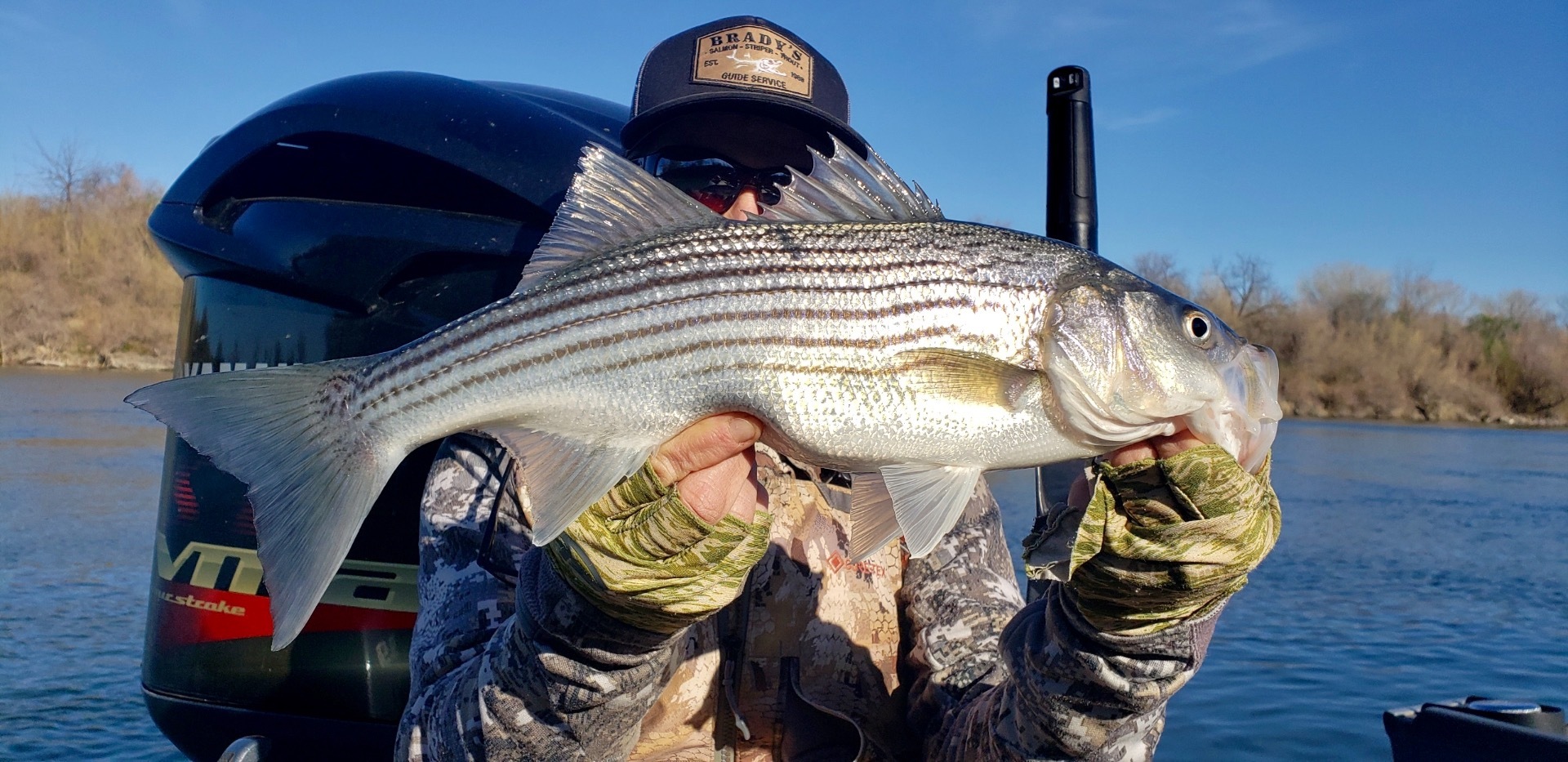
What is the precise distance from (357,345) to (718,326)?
6.30ft

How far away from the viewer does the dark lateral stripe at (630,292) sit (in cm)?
223

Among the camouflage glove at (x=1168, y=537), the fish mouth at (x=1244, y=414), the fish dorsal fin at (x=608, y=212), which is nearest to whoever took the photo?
the camouflage glove at (x=1168, y=537)

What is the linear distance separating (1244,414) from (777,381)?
102 centimetres

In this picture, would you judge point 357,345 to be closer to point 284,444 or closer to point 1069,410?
point 284,444

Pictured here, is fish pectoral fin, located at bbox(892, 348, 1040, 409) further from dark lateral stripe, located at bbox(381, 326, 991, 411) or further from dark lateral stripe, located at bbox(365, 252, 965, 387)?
dark lateral stripe, located at bbox(365, 252, 965, 387)

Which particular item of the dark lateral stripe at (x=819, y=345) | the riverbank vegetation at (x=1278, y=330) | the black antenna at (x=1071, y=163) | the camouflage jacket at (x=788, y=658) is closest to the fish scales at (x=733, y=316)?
the dark lateral stripe at (x=819, y=345)

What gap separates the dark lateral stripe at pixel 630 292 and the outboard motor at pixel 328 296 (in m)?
1.30

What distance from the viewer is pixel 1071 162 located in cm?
441

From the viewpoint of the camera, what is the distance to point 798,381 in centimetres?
218

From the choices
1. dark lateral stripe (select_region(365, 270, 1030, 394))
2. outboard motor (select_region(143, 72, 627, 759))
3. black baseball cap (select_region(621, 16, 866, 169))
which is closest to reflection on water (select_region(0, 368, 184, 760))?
outboard motor (select_region(143, 72, 627, 759))

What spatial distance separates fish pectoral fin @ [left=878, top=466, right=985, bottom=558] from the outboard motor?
185cm

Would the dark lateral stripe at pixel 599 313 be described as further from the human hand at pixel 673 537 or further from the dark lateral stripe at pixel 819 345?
the human hand at pixel 673 537

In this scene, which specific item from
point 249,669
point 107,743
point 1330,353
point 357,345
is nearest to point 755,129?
point 357,345

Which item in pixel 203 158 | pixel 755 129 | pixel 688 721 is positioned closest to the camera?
pixel 688 721
